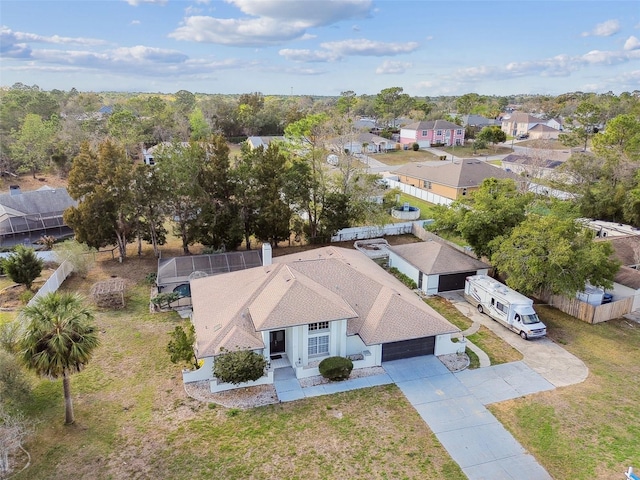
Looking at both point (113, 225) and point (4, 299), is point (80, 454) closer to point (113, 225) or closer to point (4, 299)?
point (4, 299)

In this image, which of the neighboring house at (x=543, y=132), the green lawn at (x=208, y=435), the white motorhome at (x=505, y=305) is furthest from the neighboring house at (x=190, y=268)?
the neighboring house at (x=543, y=132)

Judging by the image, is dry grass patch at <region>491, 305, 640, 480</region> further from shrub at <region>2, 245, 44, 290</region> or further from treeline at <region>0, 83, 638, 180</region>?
treeline at <region>0, 83, 638, 180</region>

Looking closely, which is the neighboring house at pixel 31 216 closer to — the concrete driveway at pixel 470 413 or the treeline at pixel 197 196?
the treeline at pixel 197 196

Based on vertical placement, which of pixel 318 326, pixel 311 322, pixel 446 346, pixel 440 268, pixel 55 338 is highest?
pixel 55 338

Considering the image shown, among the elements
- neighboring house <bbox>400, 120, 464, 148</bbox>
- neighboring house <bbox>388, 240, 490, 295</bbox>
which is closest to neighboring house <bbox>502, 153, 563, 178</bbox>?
neighboring house <bbox>388, 240, 490, 295</bbox>

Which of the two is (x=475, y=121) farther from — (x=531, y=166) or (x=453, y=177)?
(x=453, y=177)

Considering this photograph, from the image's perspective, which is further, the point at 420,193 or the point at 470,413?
the point at 420,193

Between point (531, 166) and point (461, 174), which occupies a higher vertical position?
point (531, 166)

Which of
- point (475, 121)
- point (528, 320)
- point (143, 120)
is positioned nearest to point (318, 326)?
point (528, 320)
